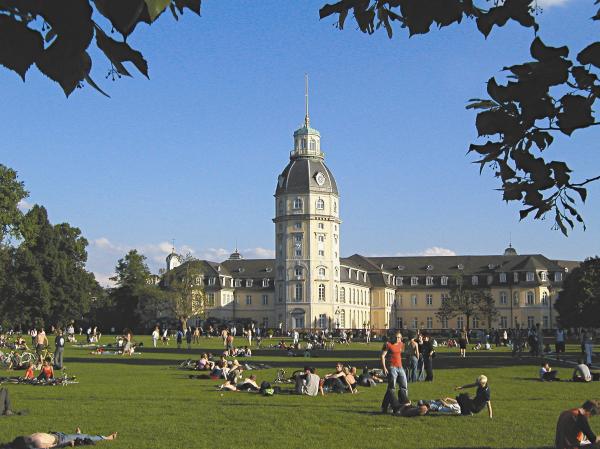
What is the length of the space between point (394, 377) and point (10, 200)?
42433 millimetres

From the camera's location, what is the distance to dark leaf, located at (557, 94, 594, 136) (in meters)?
4.11

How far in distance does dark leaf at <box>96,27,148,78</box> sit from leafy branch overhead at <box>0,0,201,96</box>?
4 centimetres

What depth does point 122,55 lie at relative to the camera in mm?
2486

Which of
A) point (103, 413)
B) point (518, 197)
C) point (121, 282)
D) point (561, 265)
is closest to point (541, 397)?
point (103, 413)

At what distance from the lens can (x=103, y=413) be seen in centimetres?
1722

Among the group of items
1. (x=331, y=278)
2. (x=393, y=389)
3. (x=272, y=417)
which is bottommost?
(x=272, y=417)

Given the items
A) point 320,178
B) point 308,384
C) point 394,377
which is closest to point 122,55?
point 394,377

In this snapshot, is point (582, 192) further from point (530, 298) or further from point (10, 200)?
point (530, 298)

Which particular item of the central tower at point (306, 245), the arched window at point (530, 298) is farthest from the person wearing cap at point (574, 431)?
the arched window at point (530, 298)

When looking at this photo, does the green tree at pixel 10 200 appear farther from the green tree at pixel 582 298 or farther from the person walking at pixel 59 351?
the green tree at pixel 582 298

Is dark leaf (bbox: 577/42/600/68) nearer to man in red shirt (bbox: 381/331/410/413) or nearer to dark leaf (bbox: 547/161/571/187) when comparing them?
dark leaf (bbox: 547/161/571/187)

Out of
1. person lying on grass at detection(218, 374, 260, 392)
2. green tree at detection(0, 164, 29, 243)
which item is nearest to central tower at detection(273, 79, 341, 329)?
green tree at detection(0, 164, 29, 243)

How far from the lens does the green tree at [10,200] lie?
53875mm

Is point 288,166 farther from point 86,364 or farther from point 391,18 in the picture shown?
point 391,18
